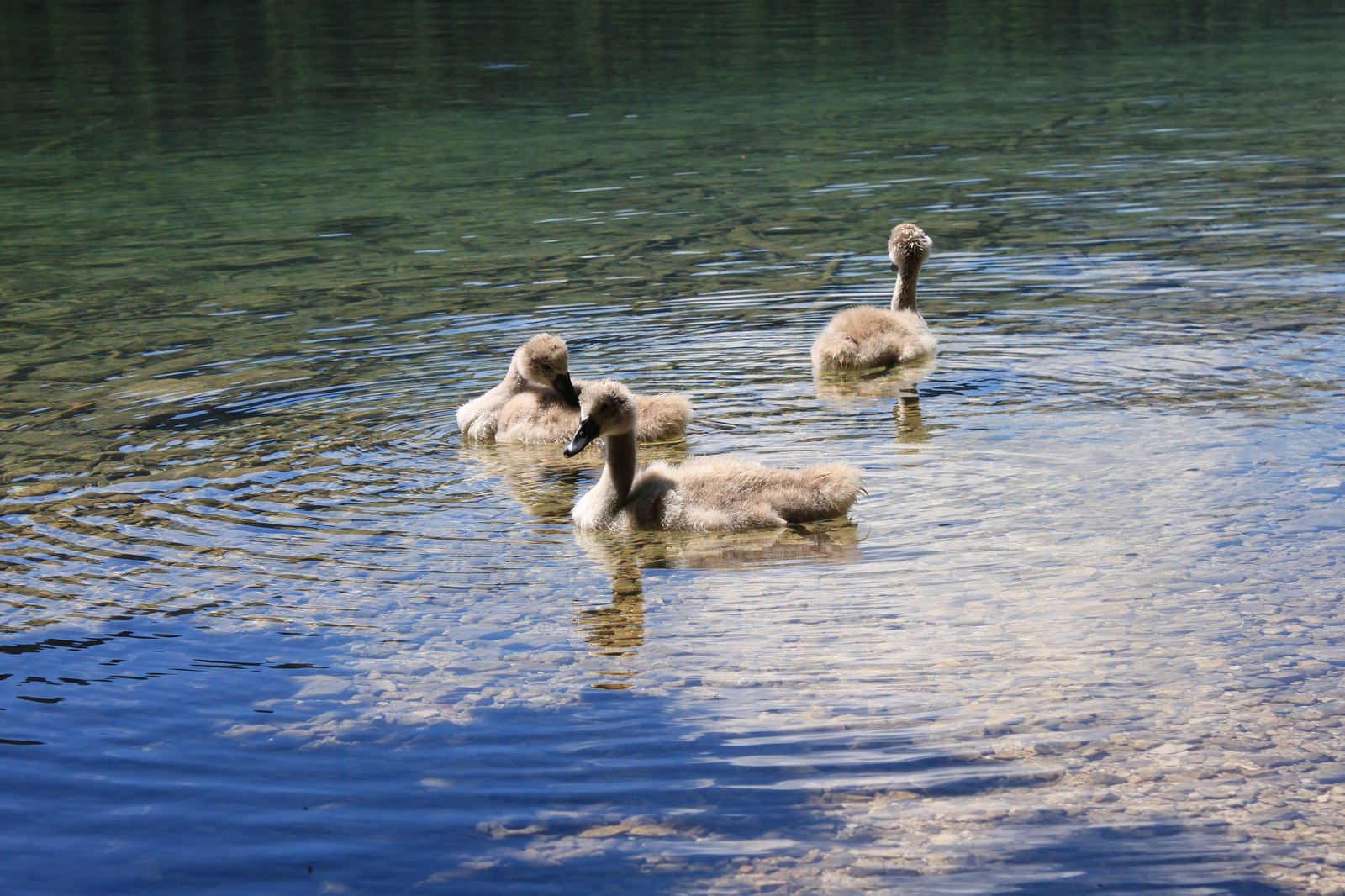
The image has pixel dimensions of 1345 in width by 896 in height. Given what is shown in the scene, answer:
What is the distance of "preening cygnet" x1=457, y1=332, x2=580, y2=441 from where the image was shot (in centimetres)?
1023

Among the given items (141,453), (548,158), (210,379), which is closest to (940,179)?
(548,158)

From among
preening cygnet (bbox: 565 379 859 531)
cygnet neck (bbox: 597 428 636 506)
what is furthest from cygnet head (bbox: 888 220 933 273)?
cygnet neck (bbox: 597 428 636 506)

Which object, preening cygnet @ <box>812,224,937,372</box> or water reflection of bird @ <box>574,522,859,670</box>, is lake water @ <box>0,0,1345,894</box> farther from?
preening cygnet @ <box>812,224,937,372</box>

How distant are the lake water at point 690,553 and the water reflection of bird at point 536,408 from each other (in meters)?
0.15

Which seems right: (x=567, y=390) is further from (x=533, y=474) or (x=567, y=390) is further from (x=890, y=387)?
(x=890, y=387)

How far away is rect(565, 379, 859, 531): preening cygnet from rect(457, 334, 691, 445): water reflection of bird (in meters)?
1.37

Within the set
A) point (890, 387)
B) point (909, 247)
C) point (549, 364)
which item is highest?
point (909, 247)

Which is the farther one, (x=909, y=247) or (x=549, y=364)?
(x=909, y=247)

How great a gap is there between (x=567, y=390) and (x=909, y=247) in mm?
3628

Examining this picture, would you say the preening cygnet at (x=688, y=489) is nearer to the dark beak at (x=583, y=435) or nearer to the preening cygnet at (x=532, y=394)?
the dark beak at (x=583, y=435)

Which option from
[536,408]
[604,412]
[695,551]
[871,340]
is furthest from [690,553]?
[871,340]

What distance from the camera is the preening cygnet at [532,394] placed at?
10227 millimetres

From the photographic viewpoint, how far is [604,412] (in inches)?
341

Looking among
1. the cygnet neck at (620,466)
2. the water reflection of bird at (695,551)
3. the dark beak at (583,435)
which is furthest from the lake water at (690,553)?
the dark beak at (583,435)
